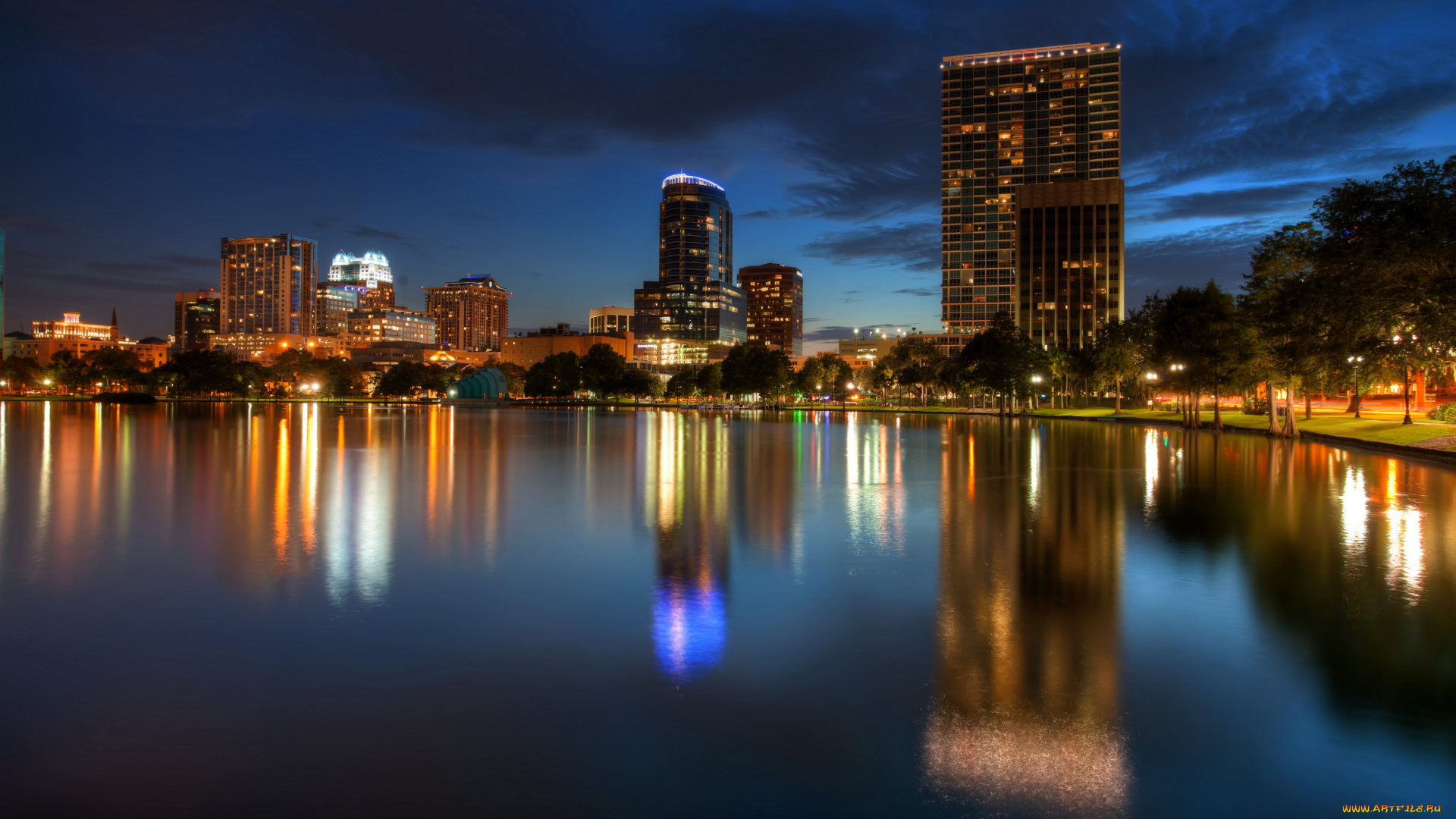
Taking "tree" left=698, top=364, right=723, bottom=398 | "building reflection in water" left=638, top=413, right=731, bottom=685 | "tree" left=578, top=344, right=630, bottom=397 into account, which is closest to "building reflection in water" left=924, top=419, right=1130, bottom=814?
"building reflection in water" left=638, top=413, right=731, bottom=685

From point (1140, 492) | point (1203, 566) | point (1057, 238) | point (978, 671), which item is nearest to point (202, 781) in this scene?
point (978, 671)

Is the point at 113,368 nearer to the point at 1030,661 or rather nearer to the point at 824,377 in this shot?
the point at 824,377

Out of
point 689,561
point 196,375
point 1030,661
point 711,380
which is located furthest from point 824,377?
point 1030,661

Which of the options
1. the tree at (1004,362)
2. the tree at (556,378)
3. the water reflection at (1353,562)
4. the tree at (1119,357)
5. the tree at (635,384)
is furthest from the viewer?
the tree at (556,378)

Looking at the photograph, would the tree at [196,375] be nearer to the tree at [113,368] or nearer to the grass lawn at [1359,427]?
the tree at [113,368]

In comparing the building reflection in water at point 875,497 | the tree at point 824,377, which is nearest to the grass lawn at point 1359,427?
the building reflection in water at point 875,497

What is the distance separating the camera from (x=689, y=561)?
12.3 meters

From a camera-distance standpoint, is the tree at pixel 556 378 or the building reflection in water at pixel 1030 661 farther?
the tree at pixel 556 378

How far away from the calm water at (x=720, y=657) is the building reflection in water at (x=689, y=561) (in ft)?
0.26

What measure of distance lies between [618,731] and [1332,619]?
27.1ft

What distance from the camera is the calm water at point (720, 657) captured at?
5.48 m

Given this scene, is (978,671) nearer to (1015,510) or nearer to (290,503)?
(1015,510)

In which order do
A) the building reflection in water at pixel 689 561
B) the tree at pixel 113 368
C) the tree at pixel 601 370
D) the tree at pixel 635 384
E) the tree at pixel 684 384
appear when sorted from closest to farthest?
the building reflection in water at pixel 689 561, the tree at pixel 113 368, the tree at pixel 635 384, the tree at pixel 601 370, the tree at pixel 684 384

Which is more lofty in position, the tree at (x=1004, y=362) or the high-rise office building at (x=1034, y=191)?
the high-rise office building at (x=1034, y=191)
